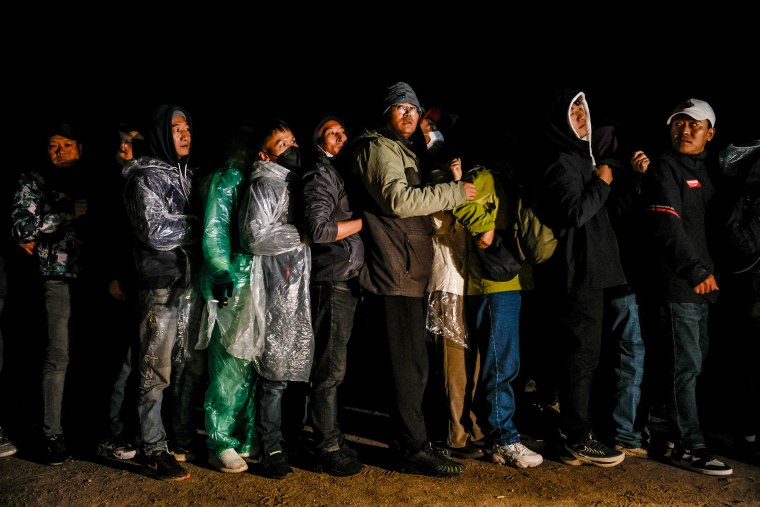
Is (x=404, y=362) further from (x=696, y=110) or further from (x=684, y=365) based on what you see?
(x=696, y=110)

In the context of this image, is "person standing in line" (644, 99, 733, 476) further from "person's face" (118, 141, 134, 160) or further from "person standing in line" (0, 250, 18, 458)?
"person standing in line" (0, 250, 18, 458)

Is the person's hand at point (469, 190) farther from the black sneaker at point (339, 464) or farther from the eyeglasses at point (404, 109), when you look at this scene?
the black sneaker at point (339, 464)

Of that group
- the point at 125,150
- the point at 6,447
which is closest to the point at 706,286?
the point at 125,150

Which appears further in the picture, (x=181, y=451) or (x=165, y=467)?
(x=181, y=451)

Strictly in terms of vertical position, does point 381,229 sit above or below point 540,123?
below

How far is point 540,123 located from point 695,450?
2.16 metres

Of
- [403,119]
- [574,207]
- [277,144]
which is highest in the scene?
[403,119]

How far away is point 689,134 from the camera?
3594 millimetres

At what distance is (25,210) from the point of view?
3662mm

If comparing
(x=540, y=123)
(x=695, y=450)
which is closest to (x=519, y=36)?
(x=540, y=123)

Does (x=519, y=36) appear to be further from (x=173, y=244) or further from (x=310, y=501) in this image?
(x=310, y=501)

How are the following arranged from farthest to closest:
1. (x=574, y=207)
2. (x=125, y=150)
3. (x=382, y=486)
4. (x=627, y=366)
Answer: (x=125, y=150) < (x=627, y=366) < (x=574, y=207) < (x=382, y=486)

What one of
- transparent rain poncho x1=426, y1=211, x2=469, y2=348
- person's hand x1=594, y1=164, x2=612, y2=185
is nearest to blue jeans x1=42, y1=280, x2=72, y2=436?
transparent rain poncho x1=426, y1=211, x2=469, y2=348

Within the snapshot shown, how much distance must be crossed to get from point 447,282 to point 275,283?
3.39 ft
